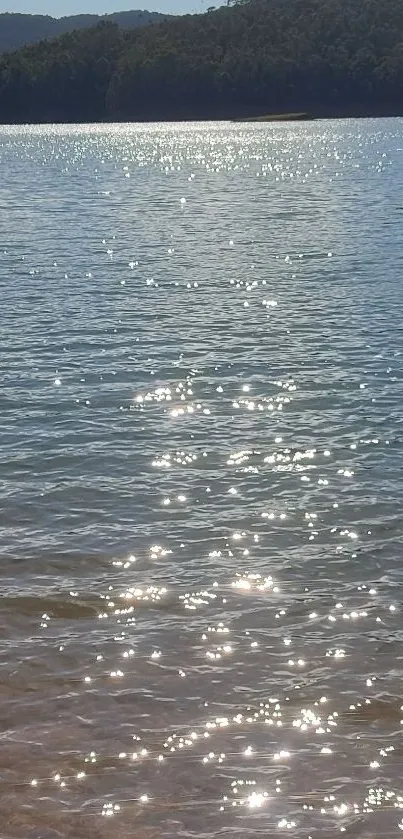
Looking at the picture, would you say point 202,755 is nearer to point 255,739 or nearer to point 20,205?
point 255,739

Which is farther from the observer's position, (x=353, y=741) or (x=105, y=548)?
(x=105, y=548)

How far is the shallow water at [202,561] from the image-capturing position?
9648 mm

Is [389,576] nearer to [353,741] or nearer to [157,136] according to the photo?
[353,741]

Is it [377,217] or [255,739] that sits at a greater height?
[377,217]

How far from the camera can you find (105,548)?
48.7 ft

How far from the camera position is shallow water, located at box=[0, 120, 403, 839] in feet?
31.7

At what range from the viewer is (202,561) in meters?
14.3

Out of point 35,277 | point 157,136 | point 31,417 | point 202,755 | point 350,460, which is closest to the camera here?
point 202,755

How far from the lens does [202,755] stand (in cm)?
1005

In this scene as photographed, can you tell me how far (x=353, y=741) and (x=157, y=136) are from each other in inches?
7398

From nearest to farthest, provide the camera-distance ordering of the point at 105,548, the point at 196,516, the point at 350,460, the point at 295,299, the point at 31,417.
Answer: the point at 105,548 < the point at 196,516 < the point at 350,460 < the point at 31,417 < the point at 295,299

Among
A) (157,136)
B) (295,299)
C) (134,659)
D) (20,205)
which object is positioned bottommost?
(134,659)

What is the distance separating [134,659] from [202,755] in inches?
78.8

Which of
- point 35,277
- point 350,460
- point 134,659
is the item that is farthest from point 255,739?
point 35,277
